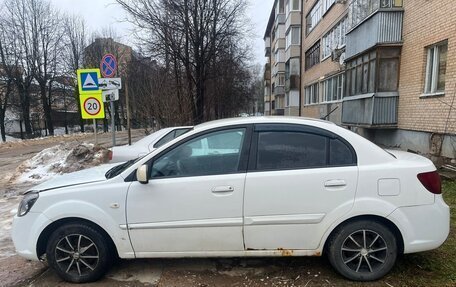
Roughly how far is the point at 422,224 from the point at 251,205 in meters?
1.63

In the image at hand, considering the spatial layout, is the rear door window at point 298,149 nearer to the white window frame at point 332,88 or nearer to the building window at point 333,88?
the white window frame at point 332,88

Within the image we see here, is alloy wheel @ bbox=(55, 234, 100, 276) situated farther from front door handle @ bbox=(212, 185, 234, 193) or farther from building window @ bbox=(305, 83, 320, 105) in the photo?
building window @ bbox=(305, 83, 320, 105)

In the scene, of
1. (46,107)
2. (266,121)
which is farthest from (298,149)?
(46,107)

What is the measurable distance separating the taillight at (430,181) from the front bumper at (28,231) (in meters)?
3.68

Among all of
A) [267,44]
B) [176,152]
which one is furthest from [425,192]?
[267,44]

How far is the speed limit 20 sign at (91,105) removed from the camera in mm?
8414

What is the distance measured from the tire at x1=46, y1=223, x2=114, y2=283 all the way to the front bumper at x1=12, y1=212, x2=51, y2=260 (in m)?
0.14

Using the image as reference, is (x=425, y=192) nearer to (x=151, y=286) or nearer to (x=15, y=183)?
(x=151, y=286)

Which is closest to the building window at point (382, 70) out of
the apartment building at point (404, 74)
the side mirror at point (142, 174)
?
the apartment building at point (404, 74)

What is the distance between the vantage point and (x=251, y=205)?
326 cm

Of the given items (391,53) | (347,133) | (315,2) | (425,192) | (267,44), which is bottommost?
(425,192)

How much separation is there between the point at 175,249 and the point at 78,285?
106 cm

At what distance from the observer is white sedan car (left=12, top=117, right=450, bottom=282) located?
10.5 ft

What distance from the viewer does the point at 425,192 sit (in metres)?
3.21
